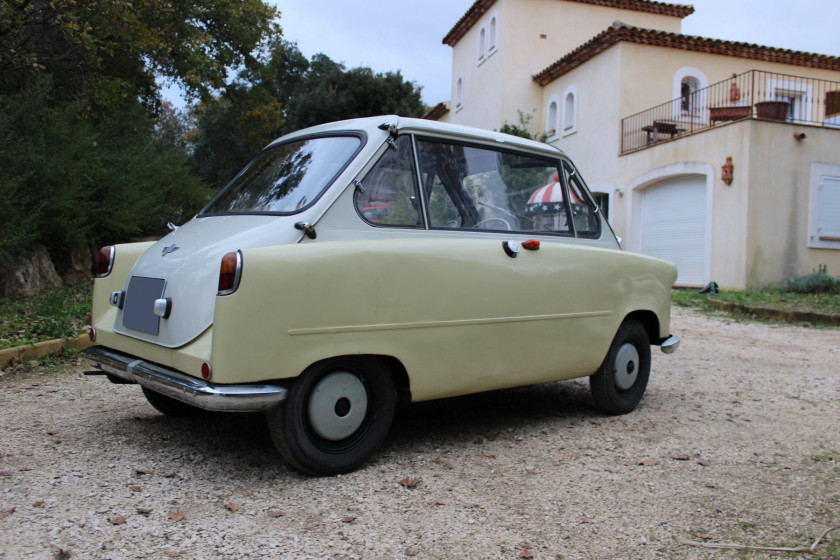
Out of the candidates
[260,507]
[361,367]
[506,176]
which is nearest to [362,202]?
[361,367]

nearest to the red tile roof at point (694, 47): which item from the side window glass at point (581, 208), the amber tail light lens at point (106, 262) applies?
the side window glass at point (581, 208)

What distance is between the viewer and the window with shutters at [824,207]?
15.5m

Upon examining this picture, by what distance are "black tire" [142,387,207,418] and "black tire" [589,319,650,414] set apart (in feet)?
9.06

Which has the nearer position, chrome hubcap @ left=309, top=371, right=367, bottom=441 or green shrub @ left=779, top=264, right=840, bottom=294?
chrome hubcap @ left=309, top=371, right=367, bottom=441

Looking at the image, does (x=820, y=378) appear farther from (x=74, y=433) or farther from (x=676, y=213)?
(x=676, y=213)

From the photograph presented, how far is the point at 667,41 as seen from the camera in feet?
65.4

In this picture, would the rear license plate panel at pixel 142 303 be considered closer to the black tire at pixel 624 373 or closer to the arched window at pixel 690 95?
the black tire at pixel 624 373

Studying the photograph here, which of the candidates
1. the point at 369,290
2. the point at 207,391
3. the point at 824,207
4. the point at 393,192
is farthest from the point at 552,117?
the point at 207,391

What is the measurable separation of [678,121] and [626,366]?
1632 cm

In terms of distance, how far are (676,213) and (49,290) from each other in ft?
47.7

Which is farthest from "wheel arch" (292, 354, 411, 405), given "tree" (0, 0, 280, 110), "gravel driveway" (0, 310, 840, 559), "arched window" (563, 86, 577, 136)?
"arched window" (563, 86, 577, 136)

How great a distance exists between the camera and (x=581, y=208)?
4.94 metres

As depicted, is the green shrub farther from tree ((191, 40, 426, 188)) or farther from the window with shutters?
tree ((191, 40, 426, 188))

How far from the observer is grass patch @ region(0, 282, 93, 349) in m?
6.51
